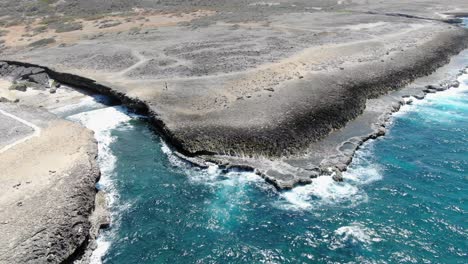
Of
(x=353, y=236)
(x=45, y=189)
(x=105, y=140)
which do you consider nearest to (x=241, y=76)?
(x=105, y=140)

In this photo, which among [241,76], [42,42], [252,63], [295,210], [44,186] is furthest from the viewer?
[42,42]

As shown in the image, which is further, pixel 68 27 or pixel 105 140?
pixel 68 27

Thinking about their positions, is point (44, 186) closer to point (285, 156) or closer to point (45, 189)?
point (45, 189)

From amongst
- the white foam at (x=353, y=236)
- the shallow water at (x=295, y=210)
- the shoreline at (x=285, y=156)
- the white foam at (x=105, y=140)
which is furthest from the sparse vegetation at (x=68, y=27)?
the white foam at (x=353, y=236)

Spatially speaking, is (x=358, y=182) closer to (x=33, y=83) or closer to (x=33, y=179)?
(x=33, y=179)

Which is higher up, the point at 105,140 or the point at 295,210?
the point at 105,140

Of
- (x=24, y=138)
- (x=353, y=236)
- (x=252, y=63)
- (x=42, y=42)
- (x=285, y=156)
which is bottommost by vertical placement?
(x=353, y=236)

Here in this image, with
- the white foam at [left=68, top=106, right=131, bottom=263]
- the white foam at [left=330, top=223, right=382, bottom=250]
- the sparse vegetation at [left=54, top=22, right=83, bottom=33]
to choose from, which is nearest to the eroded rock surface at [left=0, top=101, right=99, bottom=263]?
the white foam at [left=68, top=106, right=131, bottom=263]
